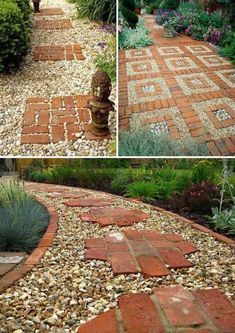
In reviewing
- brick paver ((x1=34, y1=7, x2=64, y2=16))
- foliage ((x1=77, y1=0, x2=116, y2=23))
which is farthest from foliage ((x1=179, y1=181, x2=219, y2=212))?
brick paver ((x1=34, y1=7, x2=64, y2=16))

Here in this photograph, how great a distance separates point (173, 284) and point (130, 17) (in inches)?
70.2

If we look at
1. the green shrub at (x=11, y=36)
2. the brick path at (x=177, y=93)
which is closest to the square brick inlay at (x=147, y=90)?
the brick path at (x=177, y=93)

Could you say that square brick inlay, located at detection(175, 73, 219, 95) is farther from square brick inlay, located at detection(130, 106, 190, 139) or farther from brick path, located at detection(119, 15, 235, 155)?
square brick inlay, located at detection(130, 106, 190, 139)

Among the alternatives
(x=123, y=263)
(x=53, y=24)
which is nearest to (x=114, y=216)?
(x=123, y=263)

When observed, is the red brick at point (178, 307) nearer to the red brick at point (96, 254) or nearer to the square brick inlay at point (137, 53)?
the red brick at point (96, 254)

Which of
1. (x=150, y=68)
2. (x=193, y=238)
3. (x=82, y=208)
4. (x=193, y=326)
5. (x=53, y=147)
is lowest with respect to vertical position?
(x=82, y=208)

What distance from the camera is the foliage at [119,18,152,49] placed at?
8.96 ft

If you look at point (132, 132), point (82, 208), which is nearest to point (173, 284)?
point (132, 132)

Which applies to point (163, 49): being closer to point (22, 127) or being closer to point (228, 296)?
point (22, 127)

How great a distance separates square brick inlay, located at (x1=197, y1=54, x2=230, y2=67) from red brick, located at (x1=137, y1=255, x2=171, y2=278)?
6.31 ft

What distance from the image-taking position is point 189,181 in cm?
439

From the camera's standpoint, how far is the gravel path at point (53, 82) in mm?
2855

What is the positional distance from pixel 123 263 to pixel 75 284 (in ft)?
1.31

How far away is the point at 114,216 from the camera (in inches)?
141
